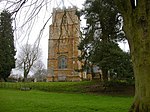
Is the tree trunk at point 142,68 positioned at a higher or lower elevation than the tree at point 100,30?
lower

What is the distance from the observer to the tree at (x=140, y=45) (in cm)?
680

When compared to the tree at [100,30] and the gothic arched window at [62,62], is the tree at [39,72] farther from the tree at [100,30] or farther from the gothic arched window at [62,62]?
the tree at [100,30]

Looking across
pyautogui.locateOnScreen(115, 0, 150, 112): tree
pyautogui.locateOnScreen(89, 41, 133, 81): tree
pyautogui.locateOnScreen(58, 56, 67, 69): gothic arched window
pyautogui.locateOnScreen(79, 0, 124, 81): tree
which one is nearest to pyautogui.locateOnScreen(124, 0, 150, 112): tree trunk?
pyautogui.locateOnScreen(115, 0, 150, 112): tree

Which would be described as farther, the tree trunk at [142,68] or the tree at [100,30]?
the tree at [100,30]

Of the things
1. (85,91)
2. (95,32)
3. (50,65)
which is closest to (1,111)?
(85,91)

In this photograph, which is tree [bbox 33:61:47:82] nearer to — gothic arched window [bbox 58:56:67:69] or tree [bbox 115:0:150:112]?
gothic arched window [bbox 58:56:67:69]

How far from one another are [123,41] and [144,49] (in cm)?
2447

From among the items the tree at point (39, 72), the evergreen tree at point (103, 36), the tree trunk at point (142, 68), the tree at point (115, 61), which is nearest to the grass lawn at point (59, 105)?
the tree trunk at point (142, 68)

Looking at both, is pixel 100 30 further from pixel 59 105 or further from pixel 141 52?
pixel 141 52

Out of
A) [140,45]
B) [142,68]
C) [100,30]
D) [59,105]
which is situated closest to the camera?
[142,68]

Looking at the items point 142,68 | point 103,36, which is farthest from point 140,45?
point 103,36

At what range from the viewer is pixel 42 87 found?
116ft

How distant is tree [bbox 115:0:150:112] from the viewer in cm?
680

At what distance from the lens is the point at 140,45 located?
6945 mm
